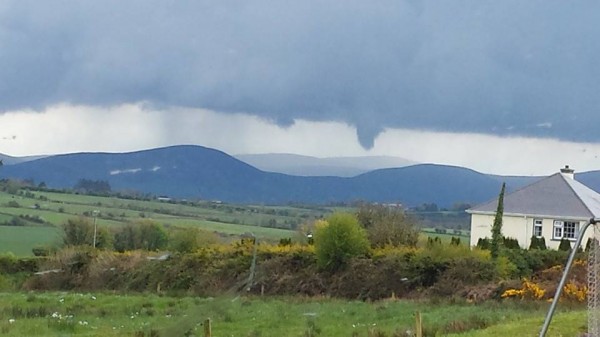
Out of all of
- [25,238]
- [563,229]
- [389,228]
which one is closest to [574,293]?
[389,228]

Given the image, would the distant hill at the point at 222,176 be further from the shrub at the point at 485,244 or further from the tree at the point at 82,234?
the shrub at the point at 485,244

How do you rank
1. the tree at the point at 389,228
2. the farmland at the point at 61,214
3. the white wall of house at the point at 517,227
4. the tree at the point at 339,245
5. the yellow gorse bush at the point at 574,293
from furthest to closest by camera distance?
the white wall of house at the point at 517,227 < the farmland at the point at 61,214 < the tree at the point at 389,228 < the tree at the point at 339,245 < the yellow gorse bush at the point at 574,293

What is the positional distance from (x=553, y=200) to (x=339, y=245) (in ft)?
76.4

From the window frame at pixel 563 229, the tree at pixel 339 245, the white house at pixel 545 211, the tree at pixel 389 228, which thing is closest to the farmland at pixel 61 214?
the tree at pixel 339 245

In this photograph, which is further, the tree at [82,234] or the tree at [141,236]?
the tree at [82,234]

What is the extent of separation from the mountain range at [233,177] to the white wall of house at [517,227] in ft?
39.4

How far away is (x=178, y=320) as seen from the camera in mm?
2578

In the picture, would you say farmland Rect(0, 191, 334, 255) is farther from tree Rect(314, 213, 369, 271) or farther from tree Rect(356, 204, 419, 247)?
tree Rect(356, 204, 419, 247)

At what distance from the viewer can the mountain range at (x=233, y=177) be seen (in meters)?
83.1

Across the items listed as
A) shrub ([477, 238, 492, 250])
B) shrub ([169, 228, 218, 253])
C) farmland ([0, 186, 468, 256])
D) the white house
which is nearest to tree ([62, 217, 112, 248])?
farmland ([0, 186, 468, 256])

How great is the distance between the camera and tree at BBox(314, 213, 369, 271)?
49219 mm

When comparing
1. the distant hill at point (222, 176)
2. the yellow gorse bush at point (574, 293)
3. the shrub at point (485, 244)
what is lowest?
the yellow gorse bush at point (574, 293)

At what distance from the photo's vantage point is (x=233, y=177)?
91.8 m

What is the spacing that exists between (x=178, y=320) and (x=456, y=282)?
143 ft
